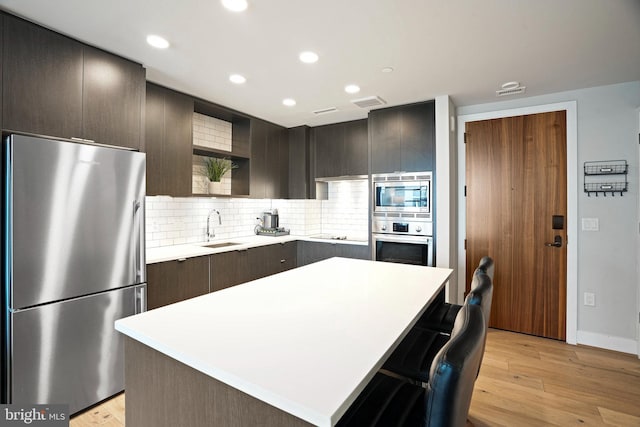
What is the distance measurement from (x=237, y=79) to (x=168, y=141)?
2.99 ft

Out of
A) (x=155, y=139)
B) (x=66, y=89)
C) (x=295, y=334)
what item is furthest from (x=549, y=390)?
(x=66, y=89)

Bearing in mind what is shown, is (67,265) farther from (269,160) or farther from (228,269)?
(269,160)

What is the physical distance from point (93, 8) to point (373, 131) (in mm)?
2803

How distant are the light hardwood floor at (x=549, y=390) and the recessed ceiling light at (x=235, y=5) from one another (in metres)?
2.65

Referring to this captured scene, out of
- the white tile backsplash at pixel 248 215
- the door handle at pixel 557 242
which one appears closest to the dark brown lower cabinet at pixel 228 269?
the white tile backsplash at pixel 248 215

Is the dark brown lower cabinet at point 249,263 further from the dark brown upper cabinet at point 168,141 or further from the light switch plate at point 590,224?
the light switch plate at point 590,224

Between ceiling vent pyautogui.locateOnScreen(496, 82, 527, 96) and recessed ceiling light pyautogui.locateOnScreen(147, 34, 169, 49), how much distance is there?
2942 mm

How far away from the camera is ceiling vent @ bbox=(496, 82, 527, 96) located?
2.97 m

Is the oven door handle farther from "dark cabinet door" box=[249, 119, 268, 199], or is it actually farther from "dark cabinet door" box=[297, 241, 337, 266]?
"dark cabinet door" box=[249, 119, 268, 199]

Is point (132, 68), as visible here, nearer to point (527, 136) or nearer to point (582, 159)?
point (527, 136)

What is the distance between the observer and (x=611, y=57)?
2455 millimetres

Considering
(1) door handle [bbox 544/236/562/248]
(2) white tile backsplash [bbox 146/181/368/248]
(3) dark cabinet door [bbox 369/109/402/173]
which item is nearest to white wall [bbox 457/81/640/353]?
(1) door handle [bbox 544/236/562/248]

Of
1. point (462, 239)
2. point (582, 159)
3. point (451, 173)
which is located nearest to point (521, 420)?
point (462, 239)

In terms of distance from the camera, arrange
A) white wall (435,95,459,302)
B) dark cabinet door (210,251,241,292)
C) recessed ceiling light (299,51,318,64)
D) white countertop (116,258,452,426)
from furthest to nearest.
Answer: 1. white wall (435,95,459,302)
2. dark cabinet door (210,251,241,292)
3. recessed ceiling light (299,51,318,64)
4. white countertop (116,258,452,426)
